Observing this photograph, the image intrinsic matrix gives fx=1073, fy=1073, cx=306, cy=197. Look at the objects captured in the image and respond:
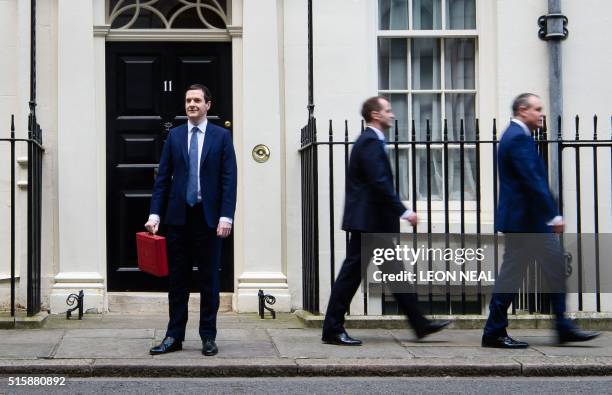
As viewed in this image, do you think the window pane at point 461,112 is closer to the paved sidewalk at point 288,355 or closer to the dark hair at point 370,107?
the paved sidewalk at point 288,355

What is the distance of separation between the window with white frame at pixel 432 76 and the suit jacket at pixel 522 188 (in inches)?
118

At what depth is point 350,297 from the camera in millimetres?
7895

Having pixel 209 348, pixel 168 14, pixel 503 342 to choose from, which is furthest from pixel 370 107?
pixel 168 14

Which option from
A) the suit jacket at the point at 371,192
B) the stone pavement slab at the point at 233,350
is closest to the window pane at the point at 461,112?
the suit jacket at the point at 371,192

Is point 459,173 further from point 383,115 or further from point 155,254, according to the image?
point 155,254

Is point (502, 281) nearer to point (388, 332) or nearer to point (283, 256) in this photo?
point (388, 332)

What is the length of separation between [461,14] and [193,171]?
4323 mm

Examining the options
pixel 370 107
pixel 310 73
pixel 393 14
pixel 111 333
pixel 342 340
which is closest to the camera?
pixel 370 107

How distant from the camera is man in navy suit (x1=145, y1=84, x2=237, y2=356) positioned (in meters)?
7.47

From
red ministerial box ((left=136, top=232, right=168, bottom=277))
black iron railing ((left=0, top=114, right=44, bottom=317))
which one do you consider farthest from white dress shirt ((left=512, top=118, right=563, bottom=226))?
black iron railing ((left=0, top=114, right=44, bottom=317))

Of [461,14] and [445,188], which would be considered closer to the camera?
[445,188]

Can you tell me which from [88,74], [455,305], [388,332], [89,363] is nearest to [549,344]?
[388,332]

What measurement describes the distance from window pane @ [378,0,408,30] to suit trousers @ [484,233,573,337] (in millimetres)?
3701

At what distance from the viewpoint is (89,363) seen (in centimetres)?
703
